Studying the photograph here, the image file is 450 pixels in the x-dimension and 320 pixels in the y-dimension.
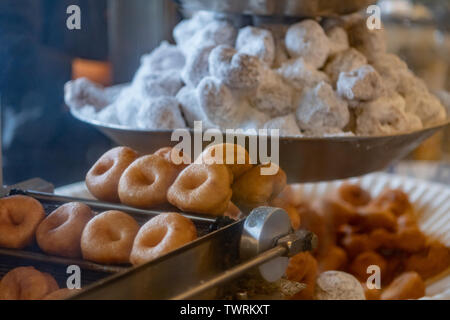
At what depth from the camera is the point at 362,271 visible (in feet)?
4.30

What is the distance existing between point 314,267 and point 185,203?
496mm

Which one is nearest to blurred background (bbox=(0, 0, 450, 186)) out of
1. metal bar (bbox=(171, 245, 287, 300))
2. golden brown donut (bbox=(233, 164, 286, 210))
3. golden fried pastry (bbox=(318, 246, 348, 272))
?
golden fried pastry (bbox=(318, 246, 348, 272))

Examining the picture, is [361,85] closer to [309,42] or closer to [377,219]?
[309,42]

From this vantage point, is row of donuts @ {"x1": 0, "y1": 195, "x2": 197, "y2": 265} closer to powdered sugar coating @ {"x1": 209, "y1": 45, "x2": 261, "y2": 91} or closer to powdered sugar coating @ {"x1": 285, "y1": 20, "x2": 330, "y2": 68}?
powdered sugar coating @ {"x1": 209, "y1": 45, "x2": 261, "y2": 91}

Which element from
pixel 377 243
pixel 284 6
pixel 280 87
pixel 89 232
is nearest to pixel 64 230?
pixel 89 232

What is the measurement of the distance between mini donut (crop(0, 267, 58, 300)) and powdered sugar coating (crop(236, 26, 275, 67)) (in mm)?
605

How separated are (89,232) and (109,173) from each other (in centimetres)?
15

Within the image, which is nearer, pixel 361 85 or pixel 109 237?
pixel 109 237

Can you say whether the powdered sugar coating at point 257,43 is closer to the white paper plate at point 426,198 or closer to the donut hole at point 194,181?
the donut hole at point 194,181

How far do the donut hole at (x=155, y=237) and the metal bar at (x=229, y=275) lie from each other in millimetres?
117

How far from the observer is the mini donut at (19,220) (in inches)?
27.8

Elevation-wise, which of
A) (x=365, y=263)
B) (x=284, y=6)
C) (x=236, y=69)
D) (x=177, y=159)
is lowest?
(x=365, y=263)

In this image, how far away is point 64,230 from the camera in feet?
2.28
